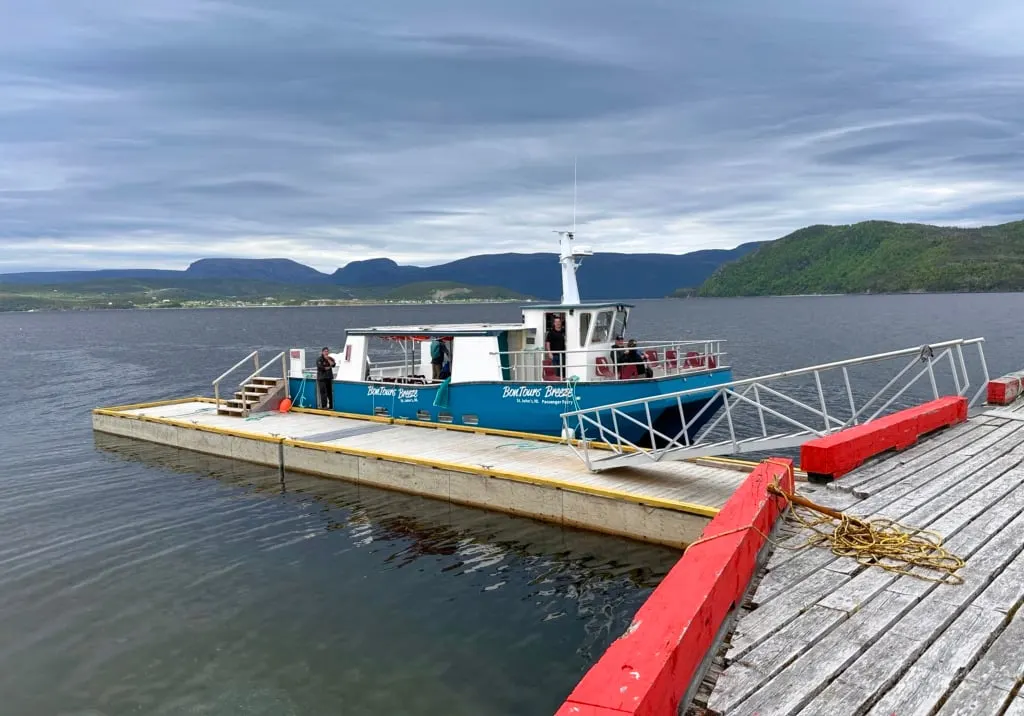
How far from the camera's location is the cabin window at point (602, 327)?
18969mm

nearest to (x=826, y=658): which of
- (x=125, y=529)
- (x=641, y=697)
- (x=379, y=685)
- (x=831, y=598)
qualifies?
(x=831, y=598)

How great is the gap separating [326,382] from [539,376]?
6.92m

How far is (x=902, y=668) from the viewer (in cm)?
428

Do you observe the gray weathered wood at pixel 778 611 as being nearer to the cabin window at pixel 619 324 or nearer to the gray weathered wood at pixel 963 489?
the gray weathered wood at pixel 963 489

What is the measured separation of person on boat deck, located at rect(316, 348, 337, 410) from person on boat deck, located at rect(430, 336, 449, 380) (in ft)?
11.5

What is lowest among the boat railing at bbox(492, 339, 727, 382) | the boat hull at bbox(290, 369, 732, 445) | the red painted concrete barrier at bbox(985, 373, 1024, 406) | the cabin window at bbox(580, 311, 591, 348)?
the boat hull at bbox(290, 369, 732, 445)

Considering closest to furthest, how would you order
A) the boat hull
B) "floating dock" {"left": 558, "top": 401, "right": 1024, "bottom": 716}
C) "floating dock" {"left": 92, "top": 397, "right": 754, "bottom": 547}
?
"floating dock" {"left": 558, "top": 401, "right": 1024, "bottom": 716} < "floating dock" {"left": 92, "top": 397, "right": 754, "bottom": 547} < the boat hull

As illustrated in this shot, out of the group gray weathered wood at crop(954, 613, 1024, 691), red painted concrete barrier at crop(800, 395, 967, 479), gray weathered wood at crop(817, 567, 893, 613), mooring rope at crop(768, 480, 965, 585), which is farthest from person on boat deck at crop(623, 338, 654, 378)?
gray weathered wood at crop(954, 613, 1024, 691)

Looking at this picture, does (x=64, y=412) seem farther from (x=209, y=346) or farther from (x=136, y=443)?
(x=209, y=346)

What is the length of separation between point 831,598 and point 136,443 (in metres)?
21.8

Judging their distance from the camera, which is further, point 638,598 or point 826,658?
point 638,598

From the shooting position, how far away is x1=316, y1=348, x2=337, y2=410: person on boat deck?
21656mm

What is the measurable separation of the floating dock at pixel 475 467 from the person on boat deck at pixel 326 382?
0.45 m

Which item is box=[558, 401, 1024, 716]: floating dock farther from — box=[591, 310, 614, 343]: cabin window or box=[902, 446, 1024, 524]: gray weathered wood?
box=[591, 310, 614, 343]: cabin window
